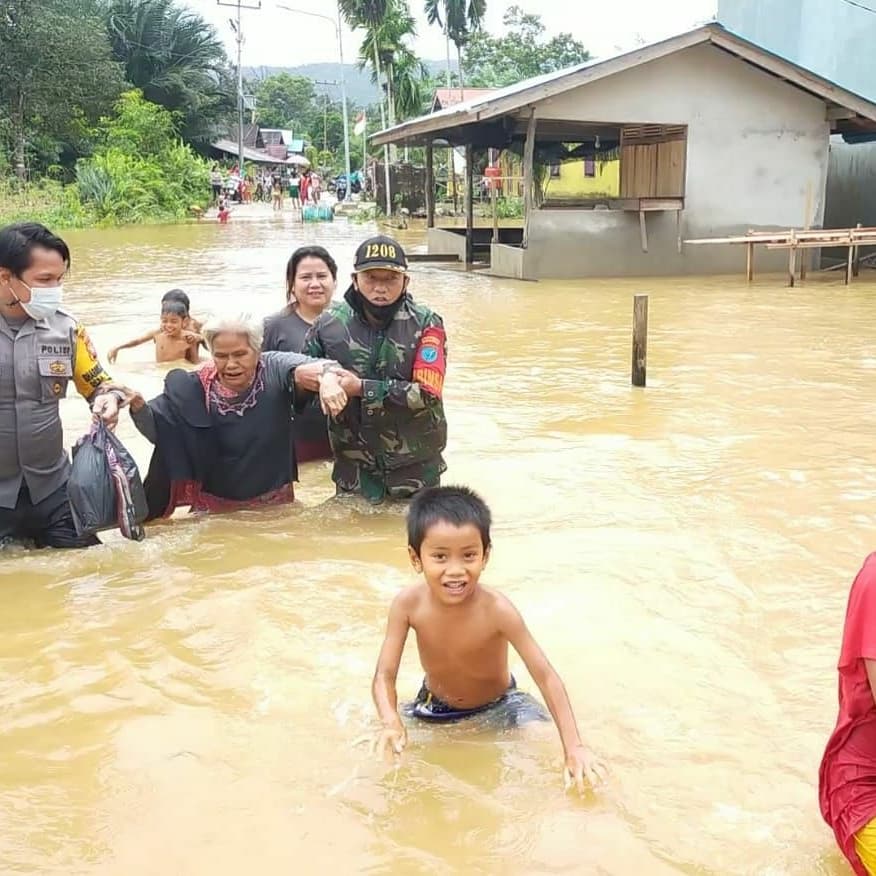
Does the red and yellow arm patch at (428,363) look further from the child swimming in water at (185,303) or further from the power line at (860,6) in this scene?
the power line at (860,6)

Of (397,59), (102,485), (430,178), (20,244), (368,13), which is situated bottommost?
(102,485)

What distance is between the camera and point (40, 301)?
163 inches

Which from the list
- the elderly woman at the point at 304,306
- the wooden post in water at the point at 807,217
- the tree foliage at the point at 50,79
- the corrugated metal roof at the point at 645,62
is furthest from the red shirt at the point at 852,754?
the tree foliage at the point at 50,79

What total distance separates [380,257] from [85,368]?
56.9 inches

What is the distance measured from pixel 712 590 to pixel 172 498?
2.66m

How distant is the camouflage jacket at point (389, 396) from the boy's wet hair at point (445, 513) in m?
2.17

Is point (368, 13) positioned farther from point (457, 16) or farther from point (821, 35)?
point (821, 35)

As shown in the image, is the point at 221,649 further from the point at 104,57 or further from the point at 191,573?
the point at 104,57

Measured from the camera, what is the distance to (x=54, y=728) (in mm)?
3309

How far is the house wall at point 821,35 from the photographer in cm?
1994

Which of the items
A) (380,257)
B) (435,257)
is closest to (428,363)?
(380,257)

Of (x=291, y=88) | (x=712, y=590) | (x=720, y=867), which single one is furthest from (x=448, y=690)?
(x=291, y=88)

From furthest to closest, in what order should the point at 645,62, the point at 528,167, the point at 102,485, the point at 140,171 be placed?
1. the point at 140,171
2. the point at 528,167
3. the point at 645,62
4. the point at 102,485

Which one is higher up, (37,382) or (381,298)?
(381,298)
